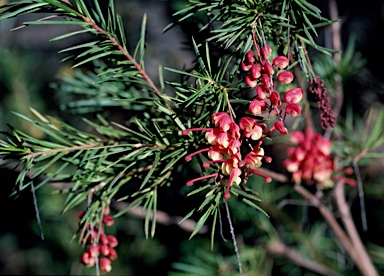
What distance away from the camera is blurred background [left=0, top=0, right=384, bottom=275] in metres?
0.80

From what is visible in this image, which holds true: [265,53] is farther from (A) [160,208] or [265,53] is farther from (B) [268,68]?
(A) [160,208]

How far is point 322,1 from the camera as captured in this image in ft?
3.70

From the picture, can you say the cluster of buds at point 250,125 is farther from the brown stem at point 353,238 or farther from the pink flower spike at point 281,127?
the brown stem at point 353,238

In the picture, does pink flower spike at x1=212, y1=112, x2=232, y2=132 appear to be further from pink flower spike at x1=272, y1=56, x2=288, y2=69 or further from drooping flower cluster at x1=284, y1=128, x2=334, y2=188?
drooping flower cluster at x1=284, y1=128, x2=334, y2=188

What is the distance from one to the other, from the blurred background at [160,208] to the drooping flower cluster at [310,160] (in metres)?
0.18

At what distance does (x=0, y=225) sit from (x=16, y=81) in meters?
0.43

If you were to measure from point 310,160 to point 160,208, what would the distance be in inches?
15.3

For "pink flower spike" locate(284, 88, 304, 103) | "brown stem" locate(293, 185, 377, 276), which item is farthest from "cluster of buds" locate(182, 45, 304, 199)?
"brown stem" locate(293, 185, 377, 276)

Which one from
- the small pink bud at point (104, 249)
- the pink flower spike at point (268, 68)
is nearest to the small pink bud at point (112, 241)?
the small pink bud at point (104, 249)

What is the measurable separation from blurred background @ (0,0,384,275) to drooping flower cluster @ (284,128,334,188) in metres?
0.18

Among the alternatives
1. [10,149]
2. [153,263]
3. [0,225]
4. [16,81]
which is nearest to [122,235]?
[153,263]

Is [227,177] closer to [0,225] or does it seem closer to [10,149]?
[10,149]

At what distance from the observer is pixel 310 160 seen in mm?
570

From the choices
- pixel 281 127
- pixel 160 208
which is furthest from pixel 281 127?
pixel 160 208
